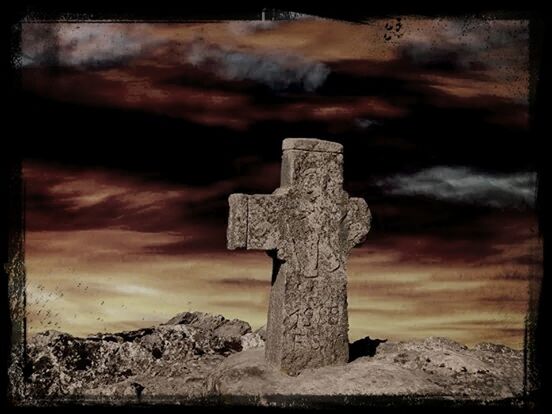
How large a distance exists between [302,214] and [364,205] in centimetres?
83

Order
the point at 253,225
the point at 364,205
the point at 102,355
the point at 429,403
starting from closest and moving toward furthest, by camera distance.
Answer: the point at 429,403 < the point at 253,225 < the point at 364,205 < the point at 102,355

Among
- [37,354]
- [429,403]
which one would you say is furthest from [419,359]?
[37,354]

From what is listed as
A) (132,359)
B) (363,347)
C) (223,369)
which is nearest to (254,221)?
(223,369)

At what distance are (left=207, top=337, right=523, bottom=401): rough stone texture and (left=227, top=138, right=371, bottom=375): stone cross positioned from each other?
25 cm

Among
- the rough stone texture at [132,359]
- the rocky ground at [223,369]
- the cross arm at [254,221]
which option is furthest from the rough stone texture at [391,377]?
the cross arm at [254,221]

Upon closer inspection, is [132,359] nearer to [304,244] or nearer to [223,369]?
[223,369]

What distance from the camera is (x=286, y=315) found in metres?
8.16

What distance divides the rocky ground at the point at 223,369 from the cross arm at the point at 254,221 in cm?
146

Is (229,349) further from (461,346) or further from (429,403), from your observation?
(429,403)

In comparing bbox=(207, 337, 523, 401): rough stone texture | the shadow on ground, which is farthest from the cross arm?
the shadow on ground

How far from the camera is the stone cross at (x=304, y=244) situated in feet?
26.7

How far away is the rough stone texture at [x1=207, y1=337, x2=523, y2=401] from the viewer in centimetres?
762

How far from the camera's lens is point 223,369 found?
8.74 metres

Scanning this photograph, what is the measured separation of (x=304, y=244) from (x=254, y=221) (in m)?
0.65
